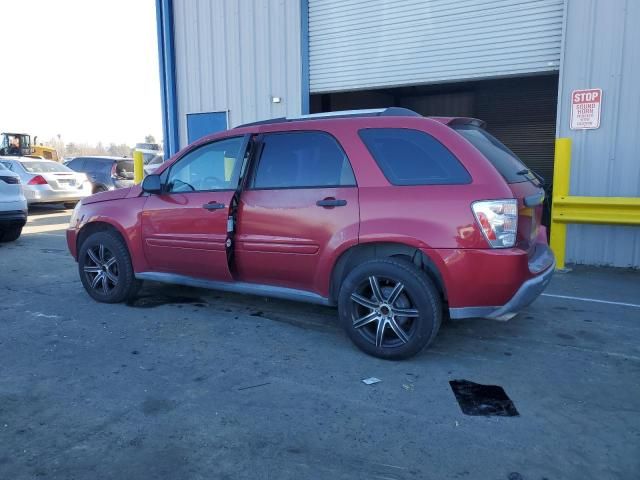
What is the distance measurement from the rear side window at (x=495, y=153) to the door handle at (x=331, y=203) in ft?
3.38

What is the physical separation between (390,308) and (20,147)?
2937cm

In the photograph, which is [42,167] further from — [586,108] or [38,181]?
[586,108]

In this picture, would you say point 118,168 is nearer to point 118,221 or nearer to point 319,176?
point 118,221

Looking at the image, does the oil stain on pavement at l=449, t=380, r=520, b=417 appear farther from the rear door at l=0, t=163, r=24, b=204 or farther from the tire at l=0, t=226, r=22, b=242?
the tire at l=0, t=226, r=22, b=242

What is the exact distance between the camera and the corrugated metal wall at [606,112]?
7172 mm

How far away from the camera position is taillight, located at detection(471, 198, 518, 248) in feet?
A: 11.7

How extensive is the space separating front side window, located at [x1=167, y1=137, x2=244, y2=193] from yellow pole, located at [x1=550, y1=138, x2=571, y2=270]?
4.59 meters

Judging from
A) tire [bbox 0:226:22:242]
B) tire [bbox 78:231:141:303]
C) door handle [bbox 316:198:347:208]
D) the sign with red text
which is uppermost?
the sign with red text

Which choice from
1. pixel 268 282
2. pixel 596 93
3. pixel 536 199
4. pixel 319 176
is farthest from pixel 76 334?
pixel 596 93

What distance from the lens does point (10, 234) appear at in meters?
9.63

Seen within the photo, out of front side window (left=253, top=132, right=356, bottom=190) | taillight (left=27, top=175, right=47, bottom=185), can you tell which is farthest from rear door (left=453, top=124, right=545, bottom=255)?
taillight (left=27, top=175, right=47, bottom=185)

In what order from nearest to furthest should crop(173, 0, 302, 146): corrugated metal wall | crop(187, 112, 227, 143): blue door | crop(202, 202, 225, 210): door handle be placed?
crop(202, 202, 225, 210): door handle
crop(173, 0, 302, 146): corrugated metal wall
crop(187, 112, 227, 143): blue door

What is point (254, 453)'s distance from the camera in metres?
2.72

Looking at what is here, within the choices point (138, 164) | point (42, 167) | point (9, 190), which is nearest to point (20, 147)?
point (42, 167)
